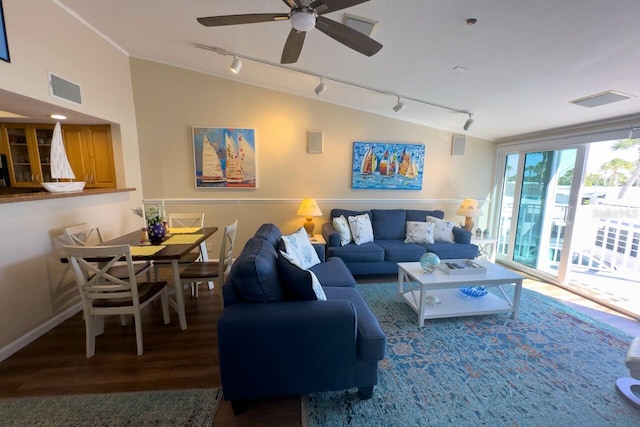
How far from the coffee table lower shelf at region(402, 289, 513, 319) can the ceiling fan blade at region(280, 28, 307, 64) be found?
94.5 inches

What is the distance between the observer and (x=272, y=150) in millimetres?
4035

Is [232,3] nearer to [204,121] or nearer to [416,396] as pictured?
[204,121]

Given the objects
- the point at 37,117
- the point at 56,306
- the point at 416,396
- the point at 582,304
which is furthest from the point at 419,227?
the point at 37,117

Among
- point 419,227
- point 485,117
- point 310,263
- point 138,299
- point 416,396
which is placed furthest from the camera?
point 419,227

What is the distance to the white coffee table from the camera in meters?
2.48

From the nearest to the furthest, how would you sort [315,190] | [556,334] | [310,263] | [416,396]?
[416,396] → [556,334] → [310,263] → [315,190]

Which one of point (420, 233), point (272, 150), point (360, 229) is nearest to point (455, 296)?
point (420, 233)

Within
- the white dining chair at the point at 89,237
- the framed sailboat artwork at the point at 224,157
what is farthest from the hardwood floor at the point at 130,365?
the framed sailboat artwork at the point at 224,157

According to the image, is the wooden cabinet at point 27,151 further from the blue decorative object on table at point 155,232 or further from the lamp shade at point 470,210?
the lamp shade at point 470,210

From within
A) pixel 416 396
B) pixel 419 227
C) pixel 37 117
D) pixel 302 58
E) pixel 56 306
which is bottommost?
pixel 416 396

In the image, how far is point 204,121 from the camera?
12.6 feet

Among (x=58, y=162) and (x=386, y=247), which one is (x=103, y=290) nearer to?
(x=58, y=162)

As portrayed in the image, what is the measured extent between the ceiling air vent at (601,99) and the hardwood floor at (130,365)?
224cm

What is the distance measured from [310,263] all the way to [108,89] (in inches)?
130
